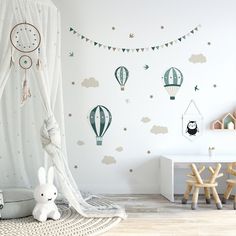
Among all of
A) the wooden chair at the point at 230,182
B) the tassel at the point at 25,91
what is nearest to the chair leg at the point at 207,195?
the wooden chair at the point at 230,182

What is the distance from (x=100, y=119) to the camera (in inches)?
201

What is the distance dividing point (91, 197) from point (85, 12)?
2.23 metres

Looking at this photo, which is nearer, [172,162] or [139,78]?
[172,162]

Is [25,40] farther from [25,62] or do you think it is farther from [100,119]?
[100,119]

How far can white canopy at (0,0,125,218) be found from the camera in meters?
3.92

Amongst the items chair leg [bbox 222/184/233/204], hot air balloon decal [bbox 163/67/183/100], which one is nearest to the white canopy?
chair leg [bbox 222/184/233/204]

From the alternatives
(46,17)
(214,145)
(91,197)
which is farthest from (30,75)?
(214,145)

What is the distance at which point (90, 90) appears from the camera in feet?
16.8

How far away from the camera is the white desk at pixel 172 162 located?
15.3 feet

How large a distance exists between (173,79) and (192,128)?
0.65m

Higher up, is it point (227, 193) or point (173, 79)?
point (173, 79)

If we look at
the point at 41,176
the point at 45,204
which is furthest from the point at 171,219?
the point at 41,176

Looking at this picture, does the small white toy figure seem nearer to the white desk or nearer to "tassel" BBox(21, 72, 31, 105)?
"tassel" BBox(21, 72, 31, 105)

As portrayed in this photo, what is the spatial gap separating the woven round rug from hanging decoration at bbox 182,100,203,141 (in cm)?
174
